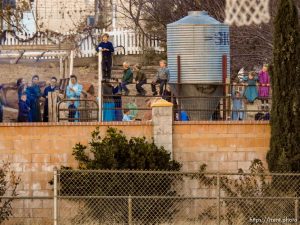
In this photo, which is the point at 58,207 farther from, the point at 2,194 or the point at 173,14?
A: the point at 173,14

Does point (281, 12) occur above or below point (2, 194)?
above

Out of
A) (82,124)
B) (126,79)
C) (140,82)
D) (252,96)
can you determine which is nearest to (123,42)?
(140,82)

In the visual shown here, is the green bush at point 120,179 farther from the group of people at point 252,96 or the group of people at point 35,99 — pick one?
the group of people at point 252,96

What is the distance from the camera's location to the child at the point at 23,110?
997 inches

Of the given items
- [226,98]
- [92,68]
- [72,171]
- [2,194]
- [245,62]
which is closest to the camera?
[72,171]

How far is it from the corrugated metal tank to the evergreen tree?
2558mm

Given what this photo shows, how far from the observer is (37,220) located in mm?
23062

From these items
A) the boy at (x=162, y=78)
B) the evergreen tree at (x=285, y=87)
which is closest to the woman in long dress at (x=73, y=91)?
the boy at (x=162, y=78)

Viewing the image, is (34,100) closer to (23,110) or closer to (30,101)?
(30,101)

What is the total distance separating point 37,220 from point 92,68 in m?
15.1

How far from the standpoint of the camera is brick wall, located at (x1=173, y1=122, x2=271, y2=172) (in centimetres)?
2352

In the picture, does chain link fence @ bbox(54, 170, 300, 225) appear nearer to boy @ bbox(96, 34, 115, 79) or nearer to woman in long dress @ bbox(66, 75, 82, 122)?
woman in long dress @ bbox(66, 75, 82, 122)

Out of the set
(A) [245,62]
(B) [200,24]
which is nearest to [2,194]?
(B) [200,24]

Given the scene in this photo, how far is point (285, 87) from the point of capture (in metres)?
23.3
